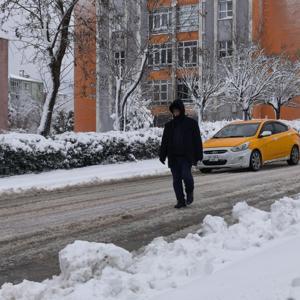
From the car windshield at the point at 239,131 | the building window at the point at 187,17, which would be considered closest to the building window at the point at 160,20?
the building window at the point at 187,17

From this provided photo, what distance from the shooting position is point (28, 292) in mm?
4582

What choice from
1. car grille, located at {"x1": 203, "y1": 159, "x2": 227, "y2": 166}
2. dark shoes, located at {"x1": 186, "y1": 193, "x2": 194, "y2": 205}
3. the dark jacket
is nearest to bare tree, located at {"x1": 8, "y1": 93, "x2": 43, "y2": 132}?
car grille, located at {"x1": 203, "y1": 159, "x2": 227, "y2": 166}

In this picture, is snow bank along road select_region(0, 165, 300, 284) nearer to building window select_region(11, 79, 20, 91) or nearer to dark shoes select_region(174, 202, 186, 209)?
dark shoes select_region(174, 202, 186, 209)

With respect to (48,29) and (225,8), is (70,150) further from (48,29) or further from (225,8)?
(225,8)

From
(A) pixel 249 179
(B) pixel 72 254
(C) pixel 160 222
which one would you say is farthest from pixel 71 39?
(B) pixel 72 254

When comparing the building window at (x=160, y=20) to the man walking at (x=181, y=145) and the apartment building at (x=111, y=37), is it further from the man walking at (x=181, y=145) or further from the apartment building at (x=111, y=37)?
the man walking at (x=181, y=145)

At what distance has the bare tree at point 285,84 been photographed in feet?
117

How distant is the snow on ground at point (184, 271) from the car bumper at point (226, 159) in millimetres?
9366

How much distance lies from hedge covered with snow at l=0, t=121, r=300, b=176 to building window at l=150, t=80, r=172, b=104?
1300 inches

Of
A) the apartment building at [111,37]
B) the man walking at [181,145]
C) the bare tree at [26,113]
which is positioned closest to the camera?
the man walking at [181,145]

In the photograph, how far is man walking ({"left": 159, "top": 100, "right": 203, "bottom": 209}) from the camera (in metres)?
9.07

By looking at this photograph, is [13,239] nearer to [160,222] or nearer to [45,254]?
[45,254]

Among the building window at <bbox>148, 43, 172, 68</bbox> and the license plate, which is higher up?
the building window at <bbox>148, 43, 172, 68</bbox>

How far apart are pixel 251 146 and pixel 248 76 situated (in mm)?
18015
